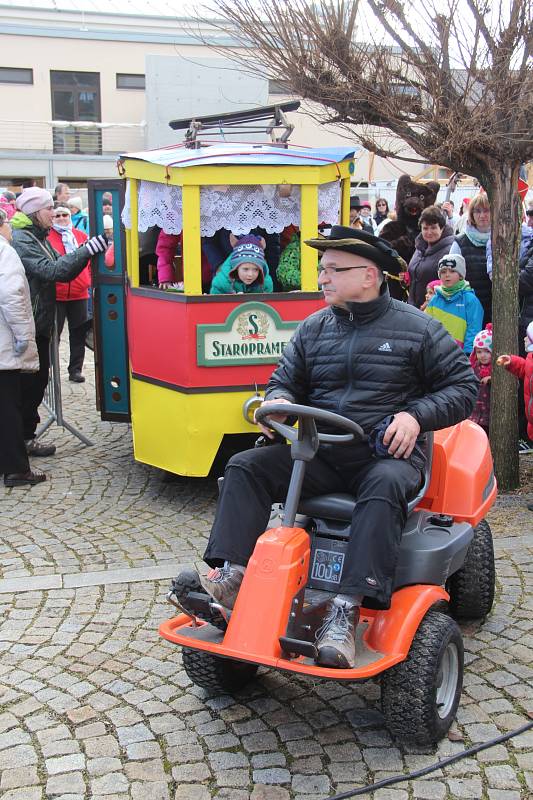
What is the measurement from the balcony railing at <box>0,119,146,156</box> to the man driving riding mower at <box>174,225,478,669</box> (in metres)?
29.6

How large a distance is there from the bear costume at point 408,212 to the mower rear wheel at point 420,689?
578 centimetres

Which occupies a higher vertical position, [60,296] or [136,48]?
[136,48]

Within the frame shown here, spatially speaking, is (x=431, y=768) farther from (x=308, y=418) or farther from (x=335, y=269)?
(x=335, y=269)

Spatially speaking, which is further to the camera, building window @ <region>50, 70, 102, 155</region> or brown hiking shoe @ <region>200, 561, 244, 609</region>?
building window @ <region>50, 70, 102, 155</region>

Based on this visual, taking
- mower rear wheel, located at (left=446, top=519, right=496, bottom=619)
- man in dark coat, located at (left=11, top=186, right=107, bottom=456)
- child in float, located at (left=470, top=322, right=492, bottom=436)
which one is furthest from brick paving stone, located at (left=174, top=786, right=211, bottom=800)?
man in dark coat, located at (left=11, top=186, right=107, bottom=456)

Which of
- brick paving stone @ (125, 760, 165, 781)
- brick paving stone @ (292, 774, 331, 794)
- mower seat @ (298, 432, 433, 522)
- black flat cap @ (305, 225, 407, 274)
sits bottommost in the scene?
brick paving stone @ (292, 774, 331, 794)

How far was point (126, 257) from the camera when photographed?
257 inches

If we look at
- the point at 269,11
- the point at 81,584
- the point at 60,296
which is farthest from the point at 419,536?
the point at 60,296

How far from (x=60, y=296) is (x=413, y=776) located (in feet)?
22.0

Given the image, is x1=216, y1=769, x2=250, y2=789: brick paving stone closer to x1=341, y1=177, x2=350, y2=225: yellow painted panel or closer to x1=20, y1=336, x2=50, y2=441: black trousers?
x1=341, y1=177, x2=350, y2=225: yellow painted panel

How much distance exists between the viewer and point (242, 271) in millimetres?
5789

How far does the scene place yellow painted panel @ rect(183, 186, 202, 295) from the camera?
18.2 feet

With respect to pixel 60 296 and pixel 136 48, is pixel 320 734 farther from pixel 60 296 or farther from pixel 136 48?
pixel 136 48

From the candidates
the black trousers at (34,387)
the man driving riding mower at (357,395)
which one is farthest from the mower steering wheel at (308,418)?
the black trousers at (34,387)
